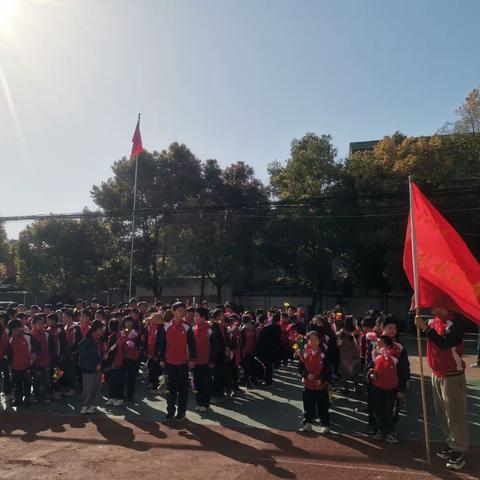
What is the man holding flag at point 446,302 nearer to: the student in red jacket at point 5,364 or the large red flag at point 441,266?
the large red flag at point 441,266

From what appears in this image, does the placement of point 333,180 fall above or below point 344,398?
above

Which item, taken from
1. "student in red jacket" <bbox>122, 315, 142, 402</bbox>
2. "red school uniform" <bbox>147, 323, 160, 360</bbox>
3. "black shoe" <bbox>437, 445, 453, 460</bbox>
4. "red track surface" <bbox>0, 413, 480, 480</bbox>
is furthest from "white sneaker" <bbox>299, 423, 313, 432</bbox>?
"red school uniform" <bbox>147, 323, 160, 360</bbox>

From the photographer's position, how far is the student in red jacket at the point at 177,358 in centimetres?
878

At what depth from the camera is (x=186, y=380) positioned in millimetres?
8906

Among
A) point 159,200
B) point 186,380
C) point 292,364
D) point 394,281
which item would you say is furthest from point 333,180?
point 186,380

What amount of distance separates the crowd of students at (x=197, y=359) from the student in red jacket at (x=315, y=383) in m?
0.02

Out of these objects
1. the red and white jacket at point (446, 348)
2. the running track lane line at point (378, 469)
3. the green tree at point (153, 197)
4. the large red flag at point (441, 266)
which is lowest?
the running track lane line at point (378, 469)

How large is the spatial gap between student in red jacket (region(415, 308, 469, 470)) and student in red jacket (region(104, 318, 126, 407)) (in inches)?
237

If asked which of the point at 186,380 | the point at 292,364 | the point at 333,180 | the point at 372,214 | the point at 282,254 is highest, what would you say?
the point at 333,180

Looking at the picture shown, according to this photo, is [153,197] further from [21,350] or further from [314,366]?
[314,366]

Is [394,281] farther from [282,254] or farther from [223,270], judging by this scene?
[223,270]

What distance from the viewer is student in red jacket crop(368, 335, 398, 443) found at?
7.42m

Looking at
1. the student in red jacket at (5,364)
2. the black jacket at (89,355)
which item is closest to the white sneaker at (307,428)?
the black jacket at (89,355)

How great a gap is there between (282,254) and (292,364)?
16572 millimetres
